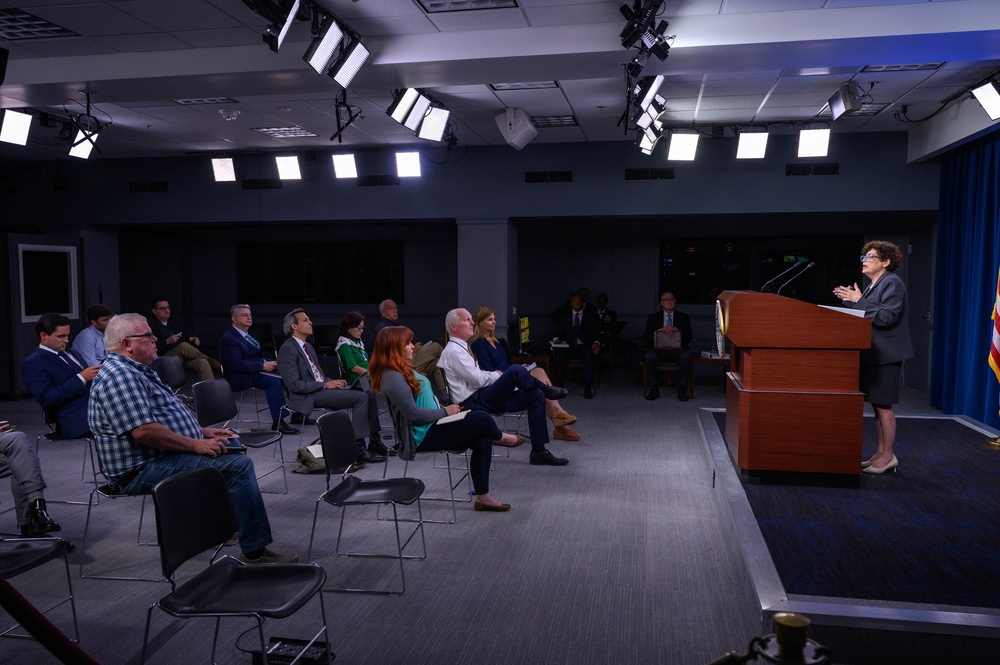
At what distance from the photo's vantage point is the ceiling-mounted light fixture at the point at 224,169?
991cm

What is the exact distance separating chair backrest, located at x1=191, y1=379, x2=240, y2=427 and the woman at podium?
4.19 m

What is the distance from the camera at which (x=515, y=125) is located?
7816mm

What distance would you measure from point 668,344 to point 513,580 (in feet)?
20.7

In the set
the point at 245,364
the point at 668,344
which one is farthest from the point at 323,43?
the point at 668,344

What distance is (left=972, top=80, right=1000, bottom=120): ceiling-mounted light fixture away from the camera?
602cm

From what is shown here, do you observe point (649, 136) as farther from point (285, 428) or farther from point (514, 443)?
point (285, 428)

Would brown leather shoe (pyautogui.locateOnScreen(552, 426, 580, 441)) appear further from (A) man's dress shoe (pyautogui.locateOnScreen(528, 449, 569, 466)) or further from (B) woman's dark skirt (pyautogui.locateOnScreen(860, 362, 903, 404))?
(B) woman's dark skirt (pyautogui.locateOnScreen(860, 362, 903, 404))

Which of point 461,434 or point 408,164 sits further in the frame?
point 408,164

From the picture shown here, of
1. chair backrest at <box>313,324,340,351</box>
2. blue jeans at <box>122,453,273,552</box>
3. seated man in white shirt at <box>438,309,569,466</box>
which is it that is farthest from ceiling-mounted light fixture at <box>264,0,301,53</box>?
chair backrest at <box>313,324,340,351</box>

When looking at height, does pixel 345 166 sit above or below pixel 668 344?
above

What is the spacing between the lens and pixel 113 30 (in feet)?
17.4

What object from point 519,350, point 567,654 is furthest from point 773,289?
point 567,654

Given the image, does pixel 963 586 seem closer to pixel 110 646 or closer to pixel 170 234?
pixel 110 646

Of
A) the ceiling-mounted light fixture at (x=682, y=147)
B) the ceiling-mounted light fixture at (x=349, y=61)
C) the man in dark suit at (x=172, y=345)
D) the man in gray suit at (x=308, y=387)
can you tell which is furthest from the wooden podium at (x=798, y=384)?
the man in dark suit at (x=172, y=345)
